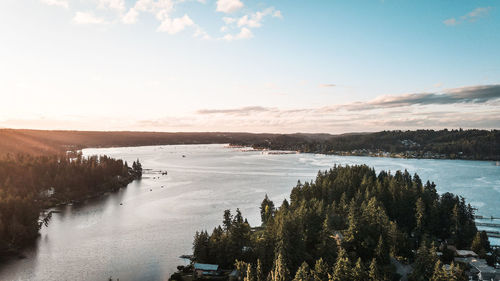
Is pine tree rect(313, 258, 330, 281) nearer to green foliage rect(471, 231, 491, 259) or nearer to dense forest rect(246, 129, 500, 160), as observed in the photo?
green foliage rect(471, 231, 491, 259)

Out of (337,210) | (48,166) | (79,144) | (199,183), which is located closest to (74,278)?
(337,210)

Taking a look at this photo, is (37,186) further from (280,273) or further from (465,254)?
(465,254)

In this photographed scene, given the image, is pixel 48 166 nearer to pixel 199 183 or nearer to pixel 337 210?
pixel 199 183

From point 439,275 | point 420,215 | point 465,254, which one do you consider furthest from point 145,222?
point 465,254

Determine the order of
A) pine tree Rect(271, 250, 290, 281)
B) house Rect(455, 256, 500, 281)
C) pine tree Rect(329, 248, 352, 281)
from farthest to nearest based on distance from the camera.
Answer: house Rect(455, 256, 500, 281) < pine tree Rect(329, 248, 352, 281) < pine tree Rect(271, 250, 290, 281)

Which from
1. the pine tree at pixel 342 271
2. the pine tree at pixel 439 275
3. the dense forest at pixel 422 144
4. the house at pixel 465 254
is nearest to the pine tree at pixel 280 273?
the pine tree at pixel 342 271

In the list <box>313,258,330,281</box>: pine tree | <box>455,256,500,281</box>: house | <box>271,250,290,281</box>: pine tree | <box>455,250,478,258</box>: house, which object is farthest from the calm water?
<box>455,256,500,281</box>: house
